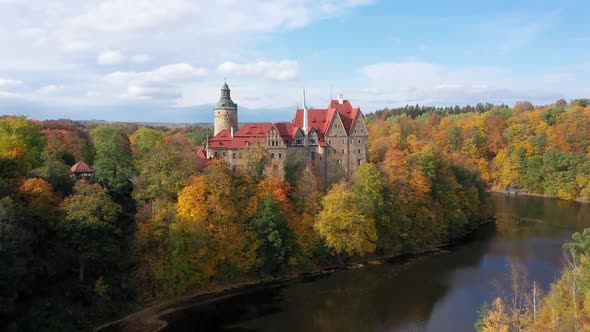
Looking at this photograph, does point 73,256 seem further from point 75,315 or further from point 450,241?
point 450,241

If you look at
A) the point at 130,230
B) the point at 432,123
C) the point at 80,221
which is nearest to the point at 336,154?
the point at 130,230

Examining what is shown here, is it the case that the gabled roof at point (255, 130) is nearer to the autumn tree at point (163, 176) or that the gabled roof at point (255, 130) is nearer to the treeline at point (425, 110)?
the autumn tree at point (163, 176)

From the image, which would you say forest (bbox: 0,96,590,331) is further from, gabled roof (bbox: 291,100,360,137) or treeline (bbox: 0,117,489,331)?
gabled roof (bbox: 291,100,360,137)

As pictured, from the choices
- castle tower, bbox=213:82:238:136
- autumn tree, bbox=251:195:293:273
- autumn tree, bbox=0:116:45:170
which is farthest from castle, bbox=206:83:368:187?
autumn tree, bbox=0:116:45:170

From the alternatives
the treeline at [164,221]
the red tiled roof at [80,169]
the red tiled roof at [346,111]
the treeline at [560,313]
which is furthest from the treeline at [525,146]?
the treeline at [560,313]

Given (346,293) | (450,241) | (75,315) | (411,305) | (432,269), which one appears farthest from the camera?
(450,241)

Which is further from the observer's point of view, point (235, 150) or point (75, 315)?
point (235, 150)

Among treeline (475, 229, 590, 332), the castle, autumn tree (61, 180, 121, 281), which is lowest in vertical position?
treeline (475, 229, 590, 332)

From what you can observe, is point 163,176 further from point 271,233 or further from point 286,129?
point 286,129
